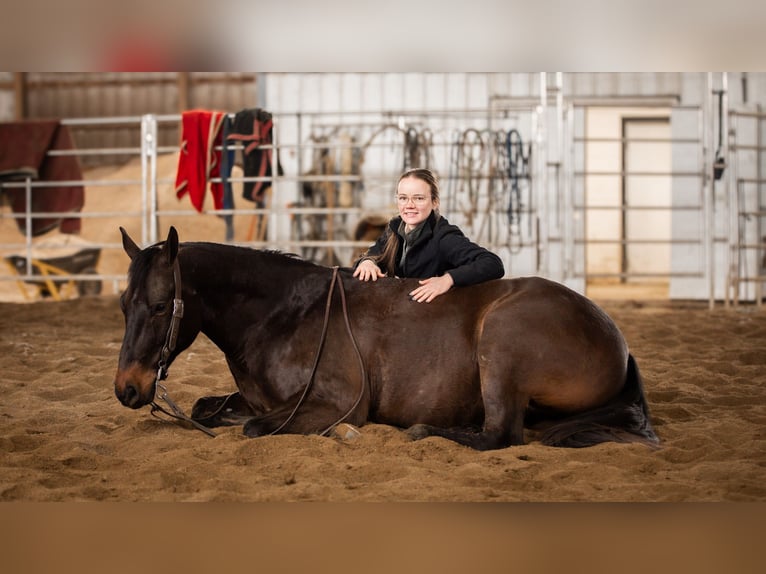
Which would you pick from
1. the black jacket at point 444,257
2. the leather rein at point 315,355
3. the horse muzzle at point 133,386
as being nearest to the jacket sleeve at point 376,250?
the black jacket at point 444,257

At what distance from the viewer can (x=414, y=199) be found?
3301mm

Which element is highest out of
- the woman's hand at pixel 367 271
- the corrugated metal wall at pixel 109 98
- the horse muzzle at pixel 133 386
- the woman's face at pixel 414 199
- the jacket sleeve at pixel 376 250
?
the corrugated metal wall at pixel 109 98

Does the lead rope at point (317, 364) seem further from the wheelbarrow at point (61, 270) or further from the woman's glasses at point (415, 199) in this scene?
the wheelbarrow at point (61, 270)

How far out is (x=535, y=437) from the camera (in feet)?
10.5

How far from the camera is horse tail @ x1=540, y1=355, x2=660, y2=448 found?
2.98 metres

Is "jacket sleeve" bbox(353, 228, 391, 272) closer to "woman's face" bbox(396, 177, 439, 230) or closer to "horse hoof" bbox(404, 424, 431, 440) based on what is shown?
"woman's face" bbox(396, 177, 439, 230)

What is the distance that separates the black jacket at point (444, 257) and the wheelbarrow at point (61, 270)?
7.29 m

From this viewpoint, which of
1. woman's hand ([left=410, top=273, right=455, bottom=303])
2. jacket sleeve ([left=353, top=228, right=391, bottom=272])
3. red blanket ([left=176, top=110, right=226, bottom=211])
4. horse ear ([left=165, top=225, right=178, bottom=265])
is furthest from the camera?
red blanket ([left=176, top=110, right=226, bottom=211])

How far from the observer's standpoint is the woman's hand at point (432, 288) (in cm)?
317

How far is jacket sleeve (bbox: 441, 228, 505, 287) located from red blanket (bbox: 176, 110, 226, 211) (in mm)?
5211

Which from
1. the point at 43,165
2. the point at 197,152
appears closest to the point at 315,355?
the point at 197,152

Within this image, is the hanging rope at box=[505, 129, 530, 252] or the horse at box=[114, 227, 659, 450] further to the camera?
the hanging rope at box=[505, 129, 530, 252]

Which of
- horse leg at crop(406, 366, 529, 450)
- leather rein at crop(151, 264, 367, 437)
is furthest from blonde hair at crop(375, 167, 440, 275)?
horse leg at crop(406, 366, 529, 450)

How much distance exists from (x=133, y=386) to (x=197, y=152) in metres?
5.47
